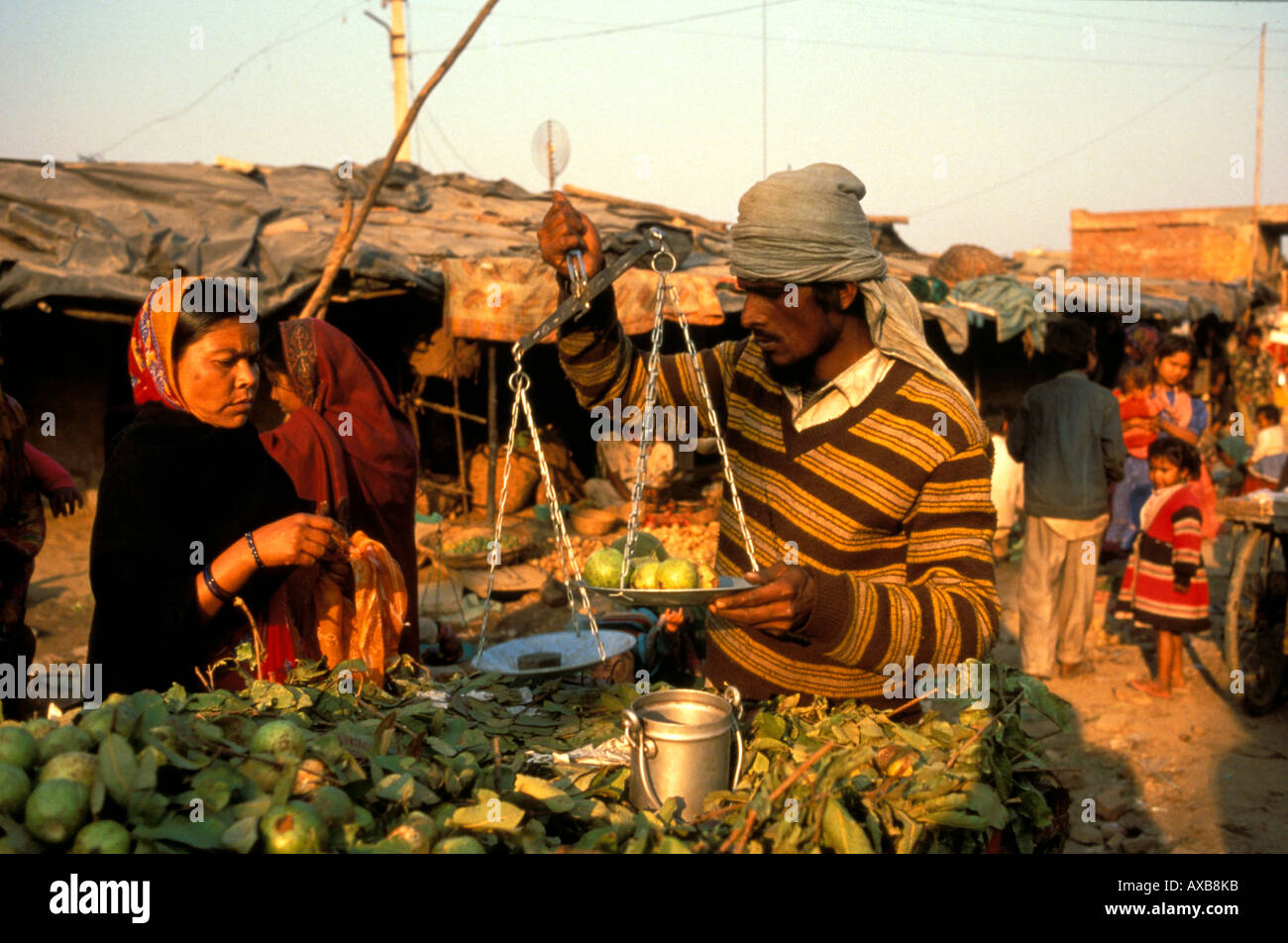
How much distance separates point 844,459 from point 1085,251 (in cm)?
2324

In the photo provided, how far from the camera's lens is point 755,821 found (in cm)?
143

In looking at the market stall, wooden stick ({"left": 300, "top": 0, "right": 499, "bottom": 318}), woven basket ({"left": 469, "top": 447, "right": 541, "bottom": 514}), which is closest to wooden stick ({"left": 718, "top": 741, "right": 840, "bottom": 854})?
the market stall

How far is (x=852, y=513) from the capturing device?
2113 mm

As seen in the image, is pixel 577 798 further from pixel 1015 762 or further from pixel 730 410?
pixel 730 410

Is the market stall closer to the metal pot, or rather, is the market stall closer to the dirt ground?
the metal pot

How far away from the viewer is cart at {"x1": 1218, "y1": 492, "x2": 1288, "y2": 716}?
5488mm

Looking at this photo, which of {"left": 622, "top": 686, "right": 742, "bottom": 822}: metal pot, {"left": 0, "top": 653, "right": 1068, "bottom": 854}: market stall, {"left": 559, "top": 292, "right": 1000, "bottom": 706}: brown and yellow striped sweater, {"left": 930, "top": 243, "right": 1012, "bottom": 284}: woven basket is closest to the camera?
{"left": 0, "top": 653, "right": 1068, "bottom": 854}: market stall

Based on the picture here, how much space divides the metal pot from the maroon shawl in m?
2.10

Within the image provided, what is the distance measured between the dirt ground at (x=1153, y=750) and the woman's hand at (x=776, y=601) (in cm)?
187

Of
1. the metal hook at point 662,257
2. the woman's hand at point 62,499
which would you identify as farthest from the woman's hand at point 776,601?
the woman's hand at point 62,499

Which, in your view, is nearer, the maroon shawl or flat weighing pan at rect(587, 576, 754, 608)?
flat weighing pan at rect(587, 576, 754, 608)

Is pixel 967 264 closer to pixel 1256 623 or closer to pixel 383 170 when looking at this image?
pixel 1256 623

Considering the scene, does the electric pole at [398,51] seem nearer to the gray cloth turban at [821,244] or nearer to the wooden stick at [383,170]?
the wooden stick at [383,170]
